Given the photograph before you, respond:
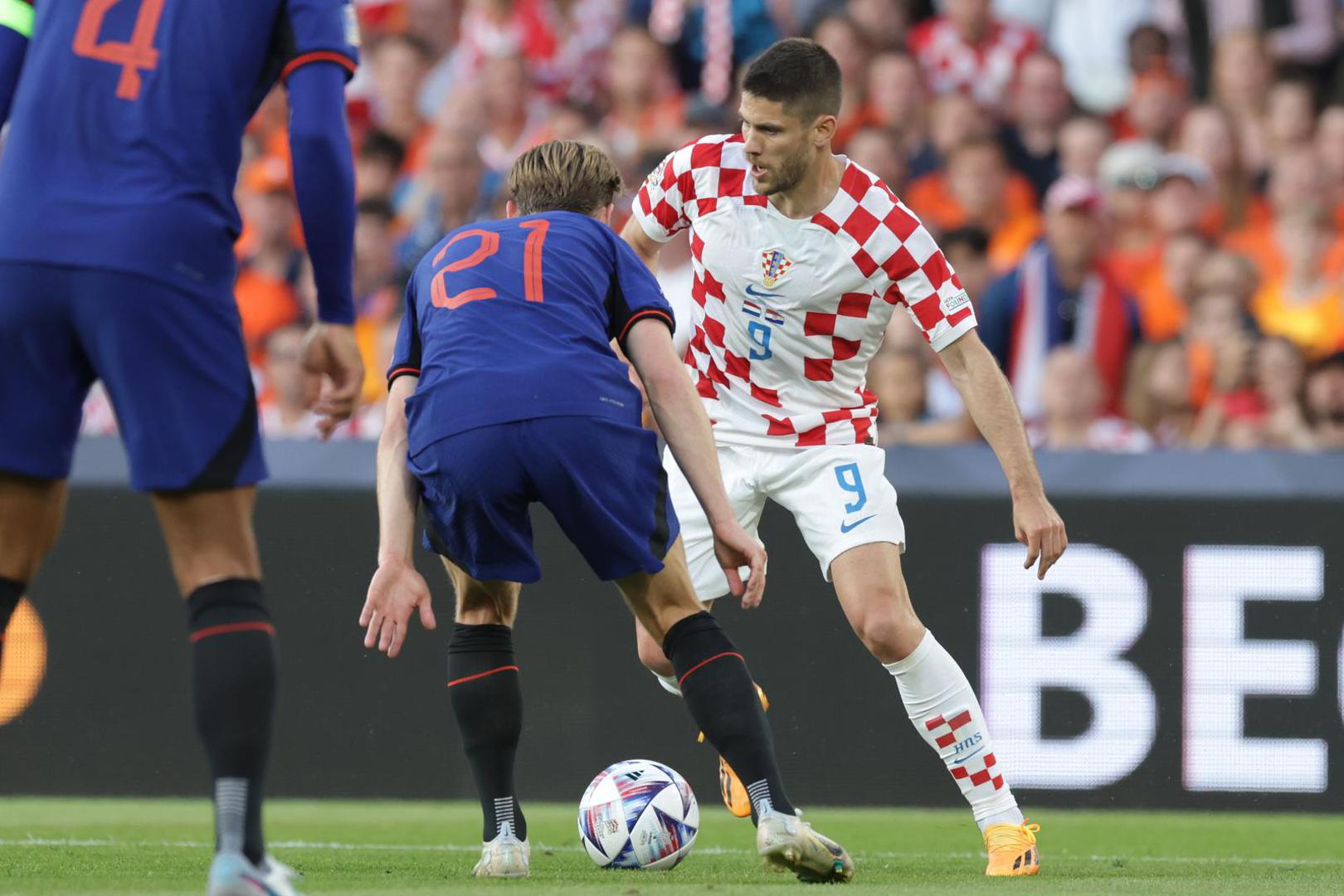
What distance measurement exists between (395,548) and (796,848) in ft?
3.81

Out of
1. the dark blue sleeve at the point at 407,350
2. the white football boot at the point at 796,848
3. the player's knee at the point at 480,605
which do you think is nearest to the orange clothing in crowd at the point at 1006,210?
the player's knee at the point at 480,605

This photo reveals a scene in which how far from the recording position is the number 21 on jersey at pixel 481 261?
4.69 meters

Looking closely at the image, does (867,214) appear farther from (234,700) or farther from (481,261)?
(234,700)

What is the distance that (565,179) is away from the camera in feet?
16.3

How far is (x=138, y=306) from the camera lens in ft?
11.7

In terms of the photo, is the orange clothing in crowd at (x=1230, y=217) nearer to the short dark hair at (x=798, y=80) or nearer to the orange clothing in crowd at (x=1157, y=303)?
the orange clothing in crowd at (x=1157, y=303)

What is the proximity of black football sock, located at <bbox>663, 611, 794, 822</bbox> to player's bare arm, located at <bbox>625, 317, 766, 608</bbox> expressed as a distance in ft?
0.58

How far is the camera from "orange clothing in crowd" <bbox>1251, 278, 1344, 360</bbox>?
9.50 m

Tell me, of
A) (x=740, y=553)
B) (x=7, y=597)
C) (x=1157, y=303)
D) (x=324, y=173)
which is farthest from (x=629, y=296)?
(x=1157, y=303)

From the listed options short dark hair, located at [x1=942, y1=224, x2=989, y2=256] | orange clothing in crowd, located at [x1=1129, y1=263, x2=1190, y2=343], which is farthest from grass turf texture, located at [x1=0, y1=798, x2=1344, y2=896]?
short dark hair, located at [x1=942, y1=224, x2=989, y2=256]

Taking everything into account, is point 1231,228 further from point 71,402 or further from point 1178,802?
point 71,402

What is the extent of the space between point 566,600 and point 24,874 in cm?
306

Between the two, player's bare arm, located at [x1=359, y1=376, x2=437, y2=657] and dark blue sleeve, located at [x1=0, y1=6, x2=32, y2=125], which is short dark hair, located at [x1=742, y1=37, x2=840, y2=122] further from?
dark blue sleeve, located at [x1=0, y1=6, x2=32, y2=125]

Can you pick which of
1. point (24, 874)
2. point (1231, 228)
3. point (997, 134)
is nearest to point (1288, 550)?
point (1231, 228)
